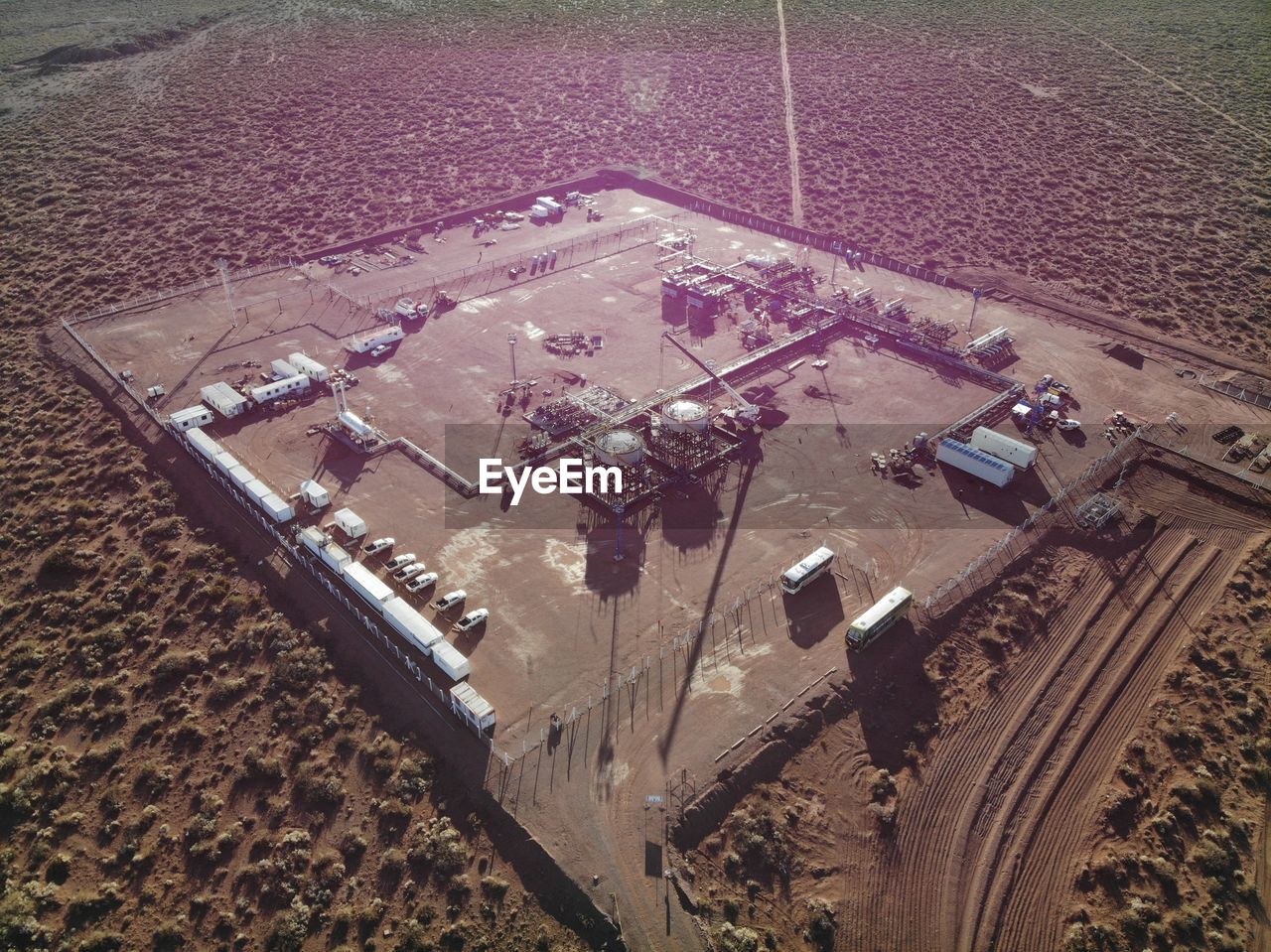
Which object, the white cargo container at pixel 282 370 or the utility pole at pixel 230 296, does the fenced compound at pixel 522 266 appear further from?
the white cargo container at pixel 282 370

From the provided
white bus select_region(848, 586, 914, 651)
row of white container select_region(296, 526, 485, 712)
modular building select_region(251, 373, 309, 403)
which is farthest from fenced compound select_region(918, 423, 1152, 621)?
modular building select_region(251, 373, 309, 403)

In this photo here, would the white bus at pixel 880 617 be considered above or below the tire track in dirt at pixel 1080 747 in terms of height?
above

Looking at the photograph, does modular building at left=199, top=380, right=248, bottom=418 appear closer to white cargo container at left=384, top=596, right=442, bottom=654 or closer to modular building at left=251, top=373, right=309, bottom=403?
modular building at left=251, top=373, right=309, bottom=403

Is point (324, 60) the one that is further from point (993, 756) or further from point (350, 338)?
point (993, 756)

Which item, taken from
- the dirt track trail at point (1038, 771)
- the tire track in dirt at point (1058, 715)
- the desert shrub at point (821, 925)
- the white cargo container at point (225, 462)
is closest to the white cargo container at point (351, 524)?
the white cargo container at point (225, 462)

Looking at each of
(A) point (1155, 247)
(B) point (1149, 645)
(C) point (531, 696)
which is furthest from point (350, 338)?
(A) point (1155, 247)

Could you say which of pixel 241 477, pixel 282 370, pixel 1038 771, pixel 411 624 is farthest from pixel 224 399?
pixel 1038 771
